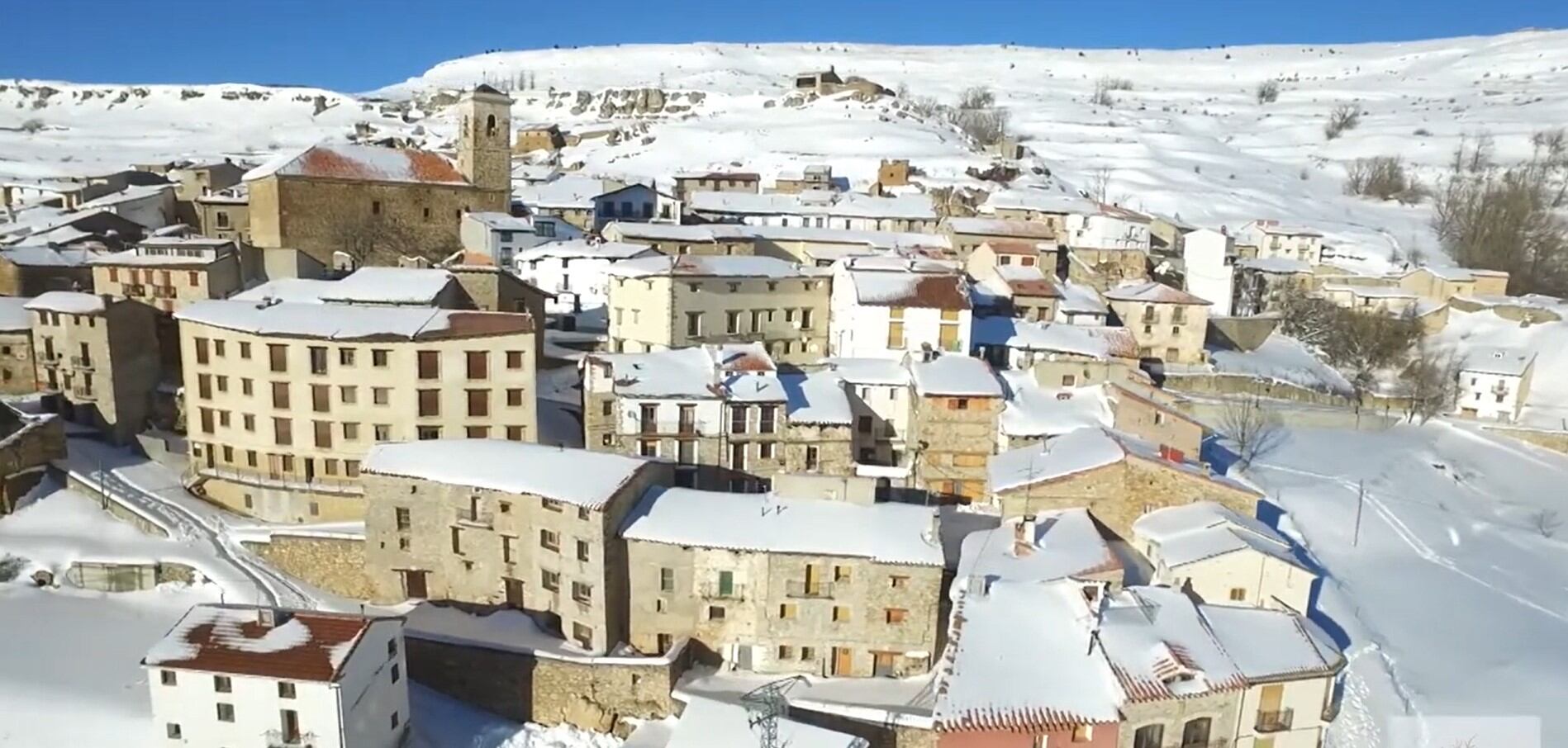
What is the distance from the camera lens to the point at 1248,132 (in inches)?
6309

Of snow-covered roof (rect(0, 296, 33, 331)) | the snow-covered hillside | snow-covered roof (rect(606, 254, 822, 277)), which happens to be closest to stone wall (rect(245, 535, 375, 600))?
snow-covered roof (rect(606, 254, 822, 277))

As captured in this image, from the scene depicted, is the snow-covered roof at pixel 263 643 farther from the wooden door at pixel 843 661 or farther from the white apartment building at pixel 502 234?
the white apartment building at pixel 502 234

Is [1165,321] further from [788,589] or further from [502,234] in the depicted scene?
[502,234]

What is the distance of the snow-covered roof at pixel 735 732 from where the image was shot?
86.1ft

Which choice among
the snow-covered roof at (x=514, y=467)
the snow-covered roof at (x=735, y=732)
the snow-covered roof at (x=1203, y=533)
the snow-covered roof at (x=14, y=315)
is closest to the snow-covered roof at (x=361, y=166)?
the snow-covered roof at (x=14, y=315)

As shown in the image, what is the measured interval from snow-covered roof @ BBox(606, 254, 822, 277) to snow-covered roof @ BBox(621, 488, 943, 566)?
54.8 feet

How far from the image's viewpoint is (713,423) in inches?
Answer: 1490

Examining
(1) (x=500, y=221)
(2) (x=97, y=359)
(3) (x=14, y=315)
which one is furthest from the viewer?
(1) (x=500, y=221)

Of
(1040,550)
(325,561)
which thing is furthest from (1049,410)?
(325,561)

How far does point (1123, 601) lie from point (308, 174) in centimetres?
5556

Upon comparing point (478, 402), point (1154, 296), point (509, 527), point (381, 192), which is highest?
point (381, 192)

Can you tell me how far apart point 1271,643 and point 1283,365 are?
36.5m

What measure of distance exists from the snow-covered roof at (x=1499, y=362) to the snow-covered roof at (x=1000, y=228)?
2580 cm

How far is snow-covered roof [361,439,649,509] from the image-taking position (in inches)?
1227
